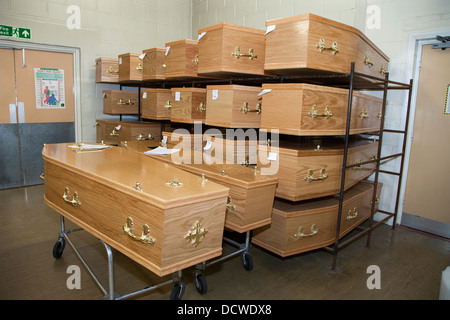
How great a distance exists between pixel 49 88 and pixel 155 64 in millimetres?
1997

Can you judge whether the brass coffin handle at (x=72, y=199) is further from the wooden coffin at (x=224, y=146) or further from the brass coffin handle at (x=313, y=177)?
the brass coffin handle at (x=313, y=177)

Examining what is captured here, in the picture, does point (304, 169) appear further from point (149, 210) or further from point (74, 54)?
point (74, 54)

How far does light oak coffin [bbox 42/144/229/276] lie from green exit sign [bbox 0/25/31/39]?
314 centimetres

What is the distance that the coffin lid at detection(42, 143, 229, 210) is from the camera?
57.2 inches

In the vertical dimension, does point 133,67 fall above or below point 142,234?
above

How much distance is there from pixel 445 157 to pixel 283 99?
80.1 inches

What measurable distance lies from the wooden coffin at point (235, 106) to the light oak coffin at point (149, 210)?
730 millimetres

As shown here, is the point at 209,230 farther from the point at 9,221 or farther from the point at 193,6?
the point at 193,6

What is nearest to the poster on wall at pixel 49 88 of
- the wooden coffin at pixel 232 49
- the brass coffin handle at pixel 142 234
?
the wooden coffin at pixel 232 49

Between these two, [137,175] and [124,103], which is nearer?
[137,175]

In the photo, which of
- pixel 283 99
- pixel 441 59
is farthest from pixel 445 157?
pixel 283 99

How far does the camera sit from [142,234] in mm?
1478

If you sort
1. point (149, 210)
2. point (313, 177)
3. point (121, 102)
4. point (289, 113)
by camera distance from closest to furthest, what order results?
point (149, 210)
point (289, 113)
point (313, 177)
point (121, 102)

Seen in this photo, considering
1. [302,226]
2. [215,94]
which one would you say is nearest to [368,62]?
[215,94]
